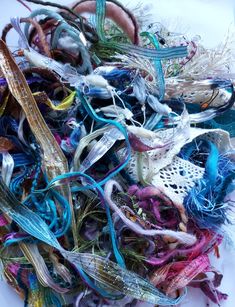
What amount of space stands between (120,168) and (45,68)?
221 millimetres

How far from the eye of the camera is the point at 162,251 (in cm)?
80

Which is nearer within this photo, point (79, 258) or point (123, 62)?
point (79, 258)

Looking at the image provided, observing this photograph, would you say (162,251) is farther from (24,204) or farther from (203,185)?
(24,204)

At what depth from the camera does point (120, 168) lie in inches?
30.2

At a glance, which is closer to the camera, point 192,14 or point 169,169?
point 169,169

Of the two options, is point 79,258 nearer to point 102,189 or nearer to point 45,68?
point 102,189

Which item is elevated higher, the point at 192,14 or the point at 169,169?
the point at 192,14

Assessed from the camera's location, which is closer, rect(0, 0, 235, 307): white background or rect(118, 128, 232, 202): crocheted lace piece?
rect(118, 128, 232, 202): crocheted lace piece

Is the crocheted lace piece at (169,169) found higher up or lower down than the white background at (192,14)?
lower down

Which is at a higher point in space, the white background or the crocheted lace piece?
the white background

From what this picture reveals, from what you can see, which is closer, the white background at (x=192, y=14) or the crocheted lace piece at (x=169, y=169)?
the crocheted lace piece at (x=169, y=169)

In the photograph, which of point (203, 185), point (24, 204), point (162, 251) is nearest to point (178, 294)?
point (162, 251)

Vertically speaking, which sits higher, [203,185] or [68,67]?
[68,67]

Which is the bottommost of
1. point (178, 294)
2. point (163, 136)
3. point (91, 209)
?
point (178, 294)
